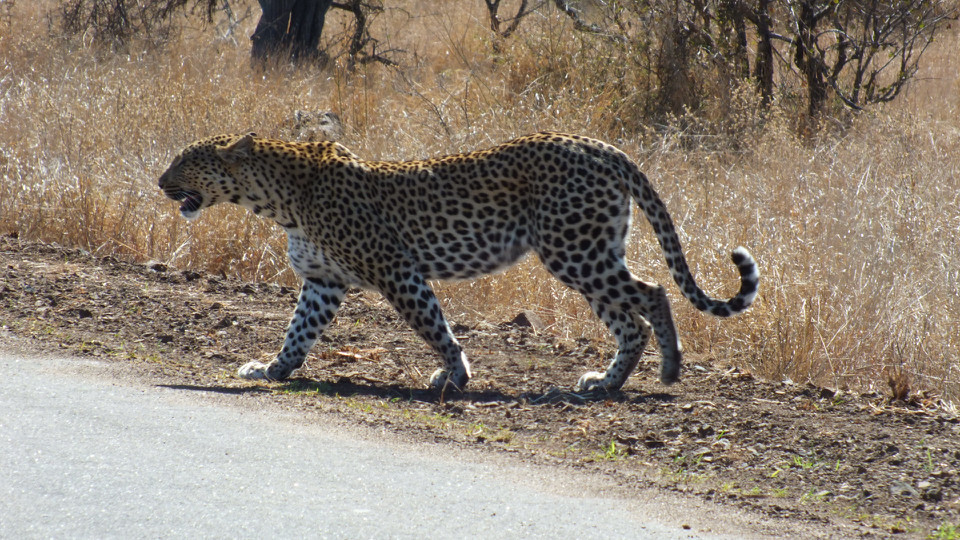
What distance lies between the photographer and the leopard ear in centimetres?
645

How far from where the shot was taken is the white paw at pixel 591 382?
6105 mm

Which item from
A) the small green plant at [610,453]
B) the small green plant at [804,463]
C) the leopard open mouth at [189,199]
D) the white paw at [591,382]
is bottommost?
the small green plant at [610,453]

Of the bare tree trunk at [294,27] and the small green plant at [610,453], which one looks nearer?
the small green plant at [610,453]

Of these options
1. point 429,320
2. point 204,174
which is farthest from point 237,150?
point 429,320

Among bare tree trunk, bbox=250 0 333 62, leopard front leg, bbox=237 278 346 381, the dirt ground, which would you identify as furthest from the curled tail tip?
bare tree trunk, bbox=250 0 333 62

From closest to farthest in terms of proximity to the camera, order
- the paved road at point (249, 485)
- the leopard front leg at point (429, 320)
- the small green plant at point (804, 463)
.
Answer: the paved road at point (249, 485), the small green plant at point (804, 463), the leopard front leg at point (429, 320)

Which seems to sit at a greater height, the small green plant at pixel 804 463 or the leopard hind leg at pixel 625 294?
the leopard hind leg at pixel 625 294

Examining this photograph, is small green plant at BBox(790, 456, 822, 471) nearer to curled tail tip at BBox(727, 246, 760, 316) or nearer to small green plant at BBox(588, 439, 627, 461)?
small green plant at BBox(588, 439, 627, 461)

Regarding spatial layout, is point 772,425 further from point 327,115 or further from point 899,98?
point 899,98

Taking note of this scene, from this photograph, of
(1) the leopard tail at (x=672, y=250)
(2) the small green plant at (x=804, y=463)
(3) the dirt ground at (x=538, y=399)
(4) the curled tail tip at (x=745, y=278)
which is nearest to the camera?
(3) the dirt ground at (x=538, y=399)

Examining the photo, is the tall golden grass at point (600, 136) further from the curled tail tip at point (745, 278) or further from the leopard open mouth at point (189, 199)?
the leopard open mouth at point (189, 199)

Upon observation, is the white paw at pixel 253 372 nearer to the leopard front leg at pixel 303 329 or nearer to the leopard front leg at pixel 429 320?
the leopard front leg at pixel 303 329

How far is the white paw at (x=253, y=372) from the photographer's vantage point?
629 cm

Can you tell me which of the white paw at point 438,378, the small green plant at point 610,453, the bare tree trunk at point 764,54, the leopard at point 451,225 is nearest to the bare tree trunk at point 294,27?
the bare tree trunk at point 764,54
